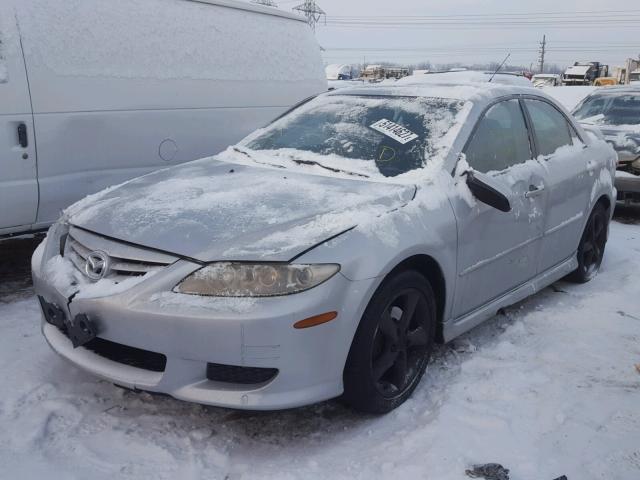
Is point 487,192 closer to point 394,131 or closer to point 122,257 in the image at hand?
point 394,131

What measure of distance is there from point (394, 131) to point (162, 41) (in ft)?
7.51

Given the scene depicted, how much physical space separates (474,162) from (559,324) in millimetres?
1405

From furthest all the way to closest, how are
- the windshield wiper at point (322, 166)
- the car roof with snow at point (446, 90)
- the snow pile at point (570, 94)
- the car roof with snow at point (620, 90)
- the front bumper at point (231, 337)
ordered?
the snow pile at point (570, 94) < the car roof with snow at point (620, 90) < the car roof with snow at point (446, 90) < the windshield wiper at point (322, 166) < the front bumper at point (231, 337)

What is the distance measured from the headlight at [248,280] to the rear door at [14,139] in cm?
228

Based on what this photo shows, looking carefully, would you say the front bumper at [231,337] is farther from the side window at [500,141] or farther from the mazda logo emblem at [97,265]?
the side window at [500,141]

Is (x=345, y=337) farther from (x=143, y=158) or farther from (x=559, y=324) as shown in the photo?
(x=143, y=158)

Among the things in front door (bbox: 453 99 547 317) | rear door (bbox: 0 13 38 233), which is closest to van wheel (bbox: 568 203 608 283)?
front door (bbox: 453 99 547 317)

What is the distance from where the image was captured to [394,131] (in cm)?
362

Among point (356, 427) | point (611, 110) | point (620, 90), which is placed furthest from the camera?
point (620, 90)

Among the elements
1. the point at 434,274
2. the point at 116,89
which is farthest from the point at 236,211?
the point at 116,89

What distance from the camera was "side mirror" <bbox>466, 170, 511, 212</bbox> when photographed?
3.27 m

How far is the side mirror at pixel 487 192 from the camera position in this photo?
3.27m

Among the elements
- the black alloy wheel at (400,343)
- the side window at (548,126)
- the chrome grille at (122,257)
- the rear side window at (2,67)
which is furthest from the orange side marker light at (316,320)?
the rear side window at (2,67)

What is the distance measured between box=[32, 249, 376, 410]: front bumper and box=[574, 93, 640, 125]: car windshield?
24.1ft
